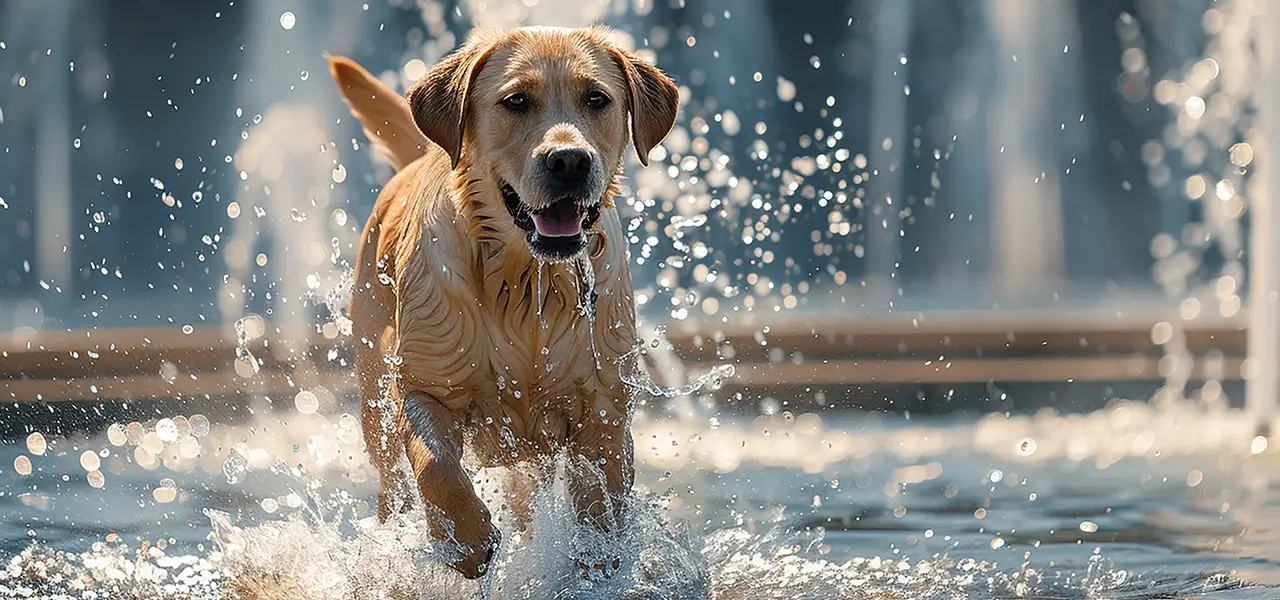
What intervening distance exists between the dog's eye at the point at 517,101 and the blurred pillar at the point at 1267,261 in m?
5.39

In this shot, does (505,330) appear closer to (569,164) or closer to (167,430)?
(569,164)

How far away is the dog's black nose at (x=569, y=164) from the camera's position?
387 centimetres

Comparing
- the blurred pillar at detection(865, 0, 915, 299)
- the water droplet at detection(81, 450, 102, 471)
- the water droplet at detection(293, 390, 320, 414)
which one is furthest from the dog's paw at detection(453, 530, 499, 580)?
the blurred pillar at detection(865, 0, 915, 299)

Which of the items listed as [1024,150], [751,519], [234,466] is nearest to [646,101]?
[751,519]

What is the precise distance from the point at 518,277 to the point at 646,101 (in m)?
0.57

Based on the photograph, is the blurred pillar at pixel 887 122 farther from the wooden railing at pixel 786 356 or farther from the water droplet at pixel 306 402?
the water droplet at pixel 306 402

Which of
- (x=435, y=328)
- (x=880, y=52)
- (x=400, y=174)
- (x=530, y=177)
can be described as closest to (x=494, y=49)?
(x=530, y=177)

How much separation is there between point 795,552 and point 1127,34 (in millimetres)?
21998

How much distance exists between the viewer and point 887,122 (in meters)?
22.6

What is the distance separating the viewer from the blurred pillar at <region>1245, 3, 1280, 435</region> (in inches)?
326

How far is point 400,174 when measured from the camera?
200 inches

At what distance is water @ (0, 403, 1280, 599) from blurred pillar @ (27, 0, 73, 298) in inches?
490

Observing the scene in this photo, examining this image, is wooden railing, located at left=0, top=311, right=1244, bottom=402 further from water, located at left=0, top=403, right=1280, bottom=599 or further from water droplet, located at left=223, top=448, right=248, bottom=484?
water droplet, located at left=223, top=448, right=248, bottom=484

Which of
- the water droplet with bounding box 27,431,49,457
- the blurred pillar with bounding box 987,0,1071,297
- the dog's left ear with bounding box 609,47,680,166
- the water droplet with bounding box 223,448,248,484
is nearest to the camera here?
the dog's left ear with bounding box 609,47,680,166
